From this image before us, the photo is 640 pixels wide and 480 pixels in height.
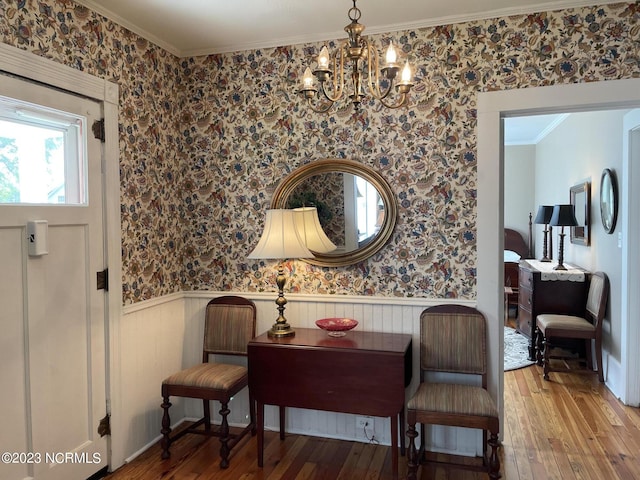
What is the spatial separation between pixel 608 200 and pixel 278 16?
9.83 ft

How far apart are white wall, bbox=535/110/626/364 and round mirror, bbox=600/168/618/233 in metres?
0.07

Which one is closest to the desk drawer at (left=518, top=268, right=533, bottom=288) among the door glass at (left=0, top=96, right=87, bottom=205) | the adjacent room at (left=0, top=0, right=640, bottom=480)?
the adjacent room at (left=0, top=0, right=640, bottom=480)

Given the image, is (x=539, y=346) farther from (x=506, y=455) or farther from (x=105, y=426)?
(x=105, y=426)

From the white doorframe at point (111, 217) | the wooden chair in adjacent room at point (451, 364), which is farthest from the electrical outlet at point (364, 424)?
the white doorframe at point (111, 217)

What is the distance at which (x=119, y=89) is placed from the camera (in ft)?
8.74

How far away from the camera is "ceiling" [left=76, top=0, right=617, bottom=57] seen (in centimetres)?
251

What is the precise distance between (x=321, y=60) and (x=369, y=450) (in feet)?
7.27

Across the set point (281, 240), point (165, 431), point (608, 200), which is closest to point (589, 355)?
point (608, 200)

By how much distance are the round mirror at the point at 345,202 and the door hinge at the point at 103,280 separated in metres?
1.08

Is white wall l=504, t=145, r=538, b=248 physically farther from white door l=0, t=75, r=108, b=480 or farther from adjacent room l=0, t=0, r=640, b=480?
white door l=0, t=75, r=108, b=480

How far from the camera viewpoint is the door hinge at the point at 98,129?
8.20 ft

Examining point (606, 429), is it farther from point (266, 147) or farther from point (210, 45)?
point (210, 45)

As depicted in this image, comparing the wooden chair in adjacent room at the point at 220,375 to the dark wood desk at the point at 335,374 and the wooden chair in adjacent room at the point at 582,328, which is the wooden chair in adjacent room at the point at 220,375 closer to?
the dark wood desk at the point at 335,374

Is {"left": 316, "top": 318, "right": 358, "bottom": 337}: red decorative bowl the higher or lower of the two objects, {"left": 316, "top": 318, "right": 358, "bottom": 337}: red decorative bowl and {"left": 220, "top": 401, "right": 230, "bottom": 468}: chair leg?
the higher
